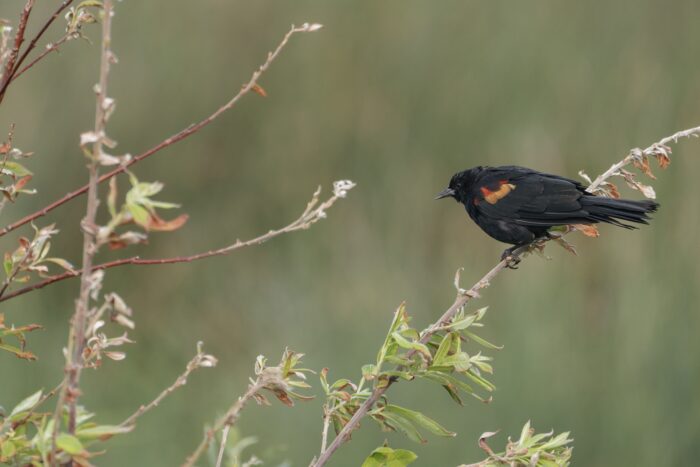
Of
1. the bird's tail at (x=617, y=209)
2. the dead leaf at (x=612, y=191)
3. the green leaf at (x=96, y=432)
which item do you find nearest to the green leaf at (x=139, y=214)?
the green leaf at (x=96, y=432)

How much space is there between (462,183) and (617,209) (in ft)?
3.67

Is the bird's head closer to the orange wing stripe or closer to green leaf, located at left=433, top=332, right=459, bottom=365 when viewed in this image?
the orange wing stripe

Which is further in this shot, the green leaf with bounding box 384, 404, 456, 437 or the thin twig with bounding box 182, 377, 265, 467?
the green leaf with bounding box 384, 404, 456, 437

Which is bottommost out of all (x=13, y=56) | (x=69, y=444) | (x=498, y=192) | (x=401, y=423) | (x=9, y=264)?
(x=69, y=444)

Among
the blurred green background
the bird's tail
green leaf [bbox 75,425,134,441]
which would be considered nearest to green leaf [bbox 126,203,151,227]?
green leaf [bbox 75,425,134,441]

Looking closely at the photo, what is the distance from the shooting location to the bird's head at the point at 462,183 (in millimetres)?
3971

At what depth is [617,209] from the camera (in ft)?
9.78

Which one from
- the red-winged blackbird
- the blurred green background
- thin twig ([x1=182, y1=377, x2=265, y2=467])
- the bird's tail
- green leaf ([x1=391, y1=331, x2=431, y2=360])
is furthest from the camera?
the blurred green background

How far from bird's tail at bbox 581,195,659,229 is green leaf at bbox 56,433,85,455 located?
6.17 ft

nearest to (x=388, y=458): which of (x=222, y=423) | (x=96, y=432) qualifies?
(x=222, y=423)

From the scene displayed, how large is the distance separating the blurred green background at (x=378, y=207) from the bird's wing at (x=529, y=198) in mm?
1671

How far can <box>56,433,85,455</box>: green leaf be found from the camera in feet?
4.10

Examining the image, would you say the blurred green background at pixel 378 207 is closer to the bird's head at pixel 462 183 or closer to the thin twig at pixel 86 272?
the bird's head at pixel 462 183

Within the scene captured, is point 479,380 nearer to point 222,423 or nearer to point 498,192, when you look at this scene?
point 222,423
